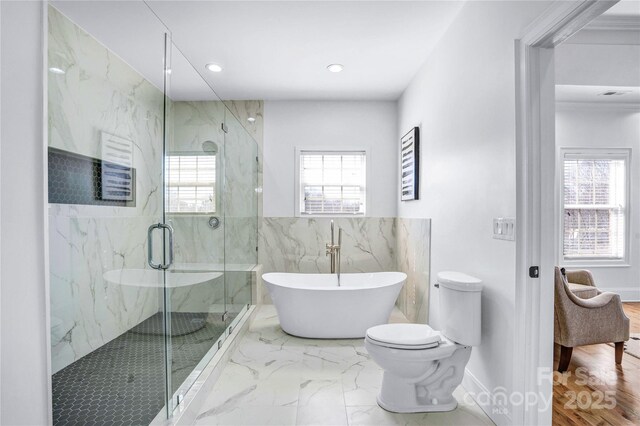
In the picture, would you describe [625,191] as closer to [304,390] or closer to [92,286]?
[304,390]

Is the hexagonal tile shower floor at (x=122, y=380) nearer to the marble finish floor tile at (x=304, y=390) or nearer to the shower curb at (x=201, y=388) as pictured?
the shower curb at (x=201, y=388)

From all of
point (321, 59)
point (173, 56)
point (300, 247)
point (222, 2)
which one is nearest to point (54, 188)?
point (173, 56)

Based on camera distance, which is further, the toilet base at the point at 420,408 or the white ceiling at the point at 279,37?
the toilet base at the point at 420,408

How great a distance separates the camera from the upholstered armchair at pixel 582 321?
2529 mm

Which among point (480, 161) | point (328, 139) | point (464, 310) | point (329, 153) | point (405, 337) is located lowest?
point (405, 337)

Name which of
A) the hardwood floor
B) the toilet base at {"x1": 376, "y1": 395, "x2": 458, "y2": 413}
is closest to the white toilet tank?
the toilet base at {"x1": 376, "y1": 395, "x2": 458, "y2": 413}

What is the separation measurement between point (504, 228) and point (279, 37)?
2.19 m

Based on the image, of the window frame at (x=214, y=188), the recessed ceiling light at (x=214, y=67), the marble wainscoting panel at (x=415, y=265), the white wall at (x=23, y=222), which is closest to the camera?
the white wall at (x=23, y=222)

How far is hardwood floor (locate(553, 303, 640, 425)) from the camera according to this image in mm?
1982

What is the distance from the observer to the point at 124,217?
5.82ft

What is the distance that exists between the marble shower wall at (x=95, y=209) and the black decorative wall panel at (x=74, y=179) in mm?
28

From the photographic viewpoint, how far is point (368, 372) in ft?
8.45

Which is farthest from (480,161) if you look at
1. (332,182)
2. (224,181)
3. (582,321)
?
(332,182)

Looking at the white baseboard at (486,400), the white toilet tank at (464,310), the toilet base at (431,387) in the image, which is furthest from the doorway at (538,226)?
the toilet base at (431,387)
